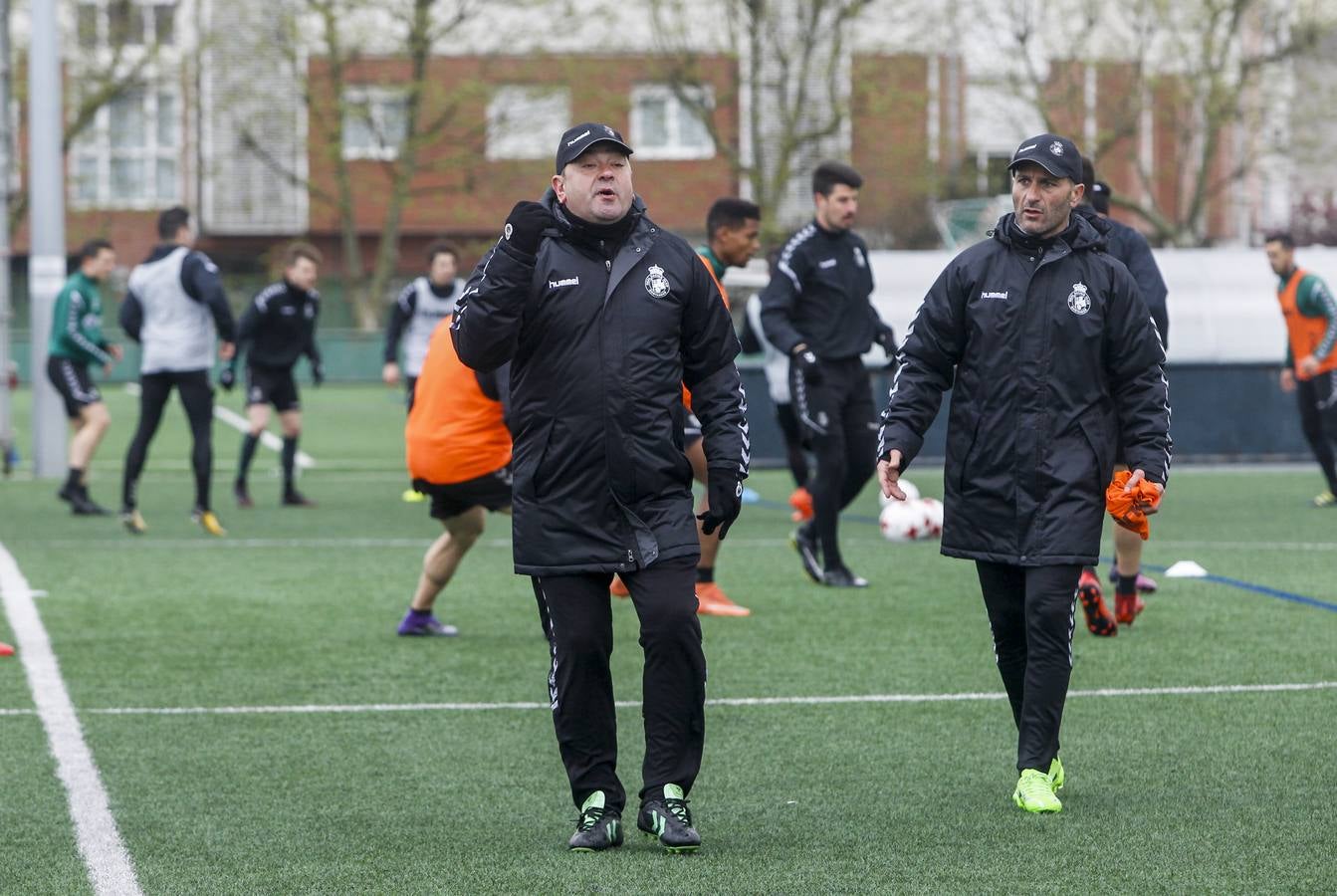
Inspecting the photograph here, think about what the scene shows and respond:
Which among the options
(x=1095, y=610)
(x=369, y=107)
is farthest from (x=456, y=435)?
(x=369, y=107)

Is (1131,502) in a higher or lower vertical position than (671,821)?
higher

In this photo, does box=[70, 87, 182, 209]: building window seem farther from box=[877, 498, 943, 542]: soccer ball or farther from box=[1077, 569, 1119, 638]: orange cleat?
box=[1077, 569, 1119, 638]: orange cleat

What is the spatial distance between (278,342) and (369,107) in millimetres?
31099

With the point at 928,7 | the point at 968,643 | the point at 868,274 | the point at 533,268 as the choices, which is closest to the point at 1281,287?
the point at 868,274

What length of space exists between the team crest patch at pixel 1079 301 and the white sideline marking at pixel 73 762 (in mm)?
2986

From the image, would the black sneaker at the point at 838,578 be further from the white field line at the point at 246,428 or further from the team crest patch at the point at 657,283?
the white field line at the point at 246,428

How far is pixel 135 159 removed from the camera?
5084 centimetres

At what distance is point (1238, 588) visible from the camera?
1086cm

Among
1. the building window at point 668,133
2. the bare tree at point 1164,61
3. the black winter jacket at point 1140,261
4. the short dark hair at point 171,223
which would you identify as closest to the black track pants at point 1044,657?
the black winter jacket at point 1140,261

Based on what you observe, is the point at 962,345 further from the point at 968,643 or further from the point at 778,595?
the point at 778,595

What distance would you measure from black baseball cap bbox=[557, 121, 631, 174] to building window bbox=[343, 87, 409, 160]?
40.8 meters

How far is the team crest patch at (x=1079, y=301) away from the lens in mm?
5953

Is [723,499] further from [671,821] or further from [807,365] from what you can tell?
[807,365]

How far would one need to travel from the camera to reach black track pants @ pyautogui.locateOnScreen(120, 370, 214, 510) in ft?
45.3
